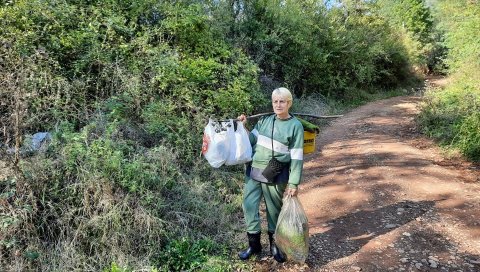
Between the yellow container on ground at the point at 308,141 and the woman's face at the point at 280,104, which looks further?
the yellow container on ground at the point at 308,141

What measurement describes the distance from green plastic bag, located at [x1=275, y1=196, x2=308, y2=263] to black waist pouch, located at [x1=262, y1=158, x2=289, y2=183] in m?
0.24

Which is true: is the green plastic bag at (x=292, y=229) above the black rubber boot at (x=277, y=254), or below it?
above

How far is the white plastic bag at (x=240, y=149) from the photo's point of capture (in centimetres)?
317

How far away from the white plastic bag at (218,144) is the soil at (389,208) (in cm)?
111

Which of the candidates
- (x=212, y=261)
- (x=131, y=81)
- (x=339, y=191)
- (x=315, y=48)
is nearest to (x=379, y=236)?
(x=339, y=191)

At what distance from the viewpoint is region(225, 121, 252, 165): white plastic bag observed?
3.17m

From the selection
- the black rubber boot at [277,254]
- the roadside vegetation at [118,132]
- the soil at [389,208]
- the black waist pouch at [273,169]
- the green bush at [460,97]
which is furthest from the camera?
the green bush at [460,97]

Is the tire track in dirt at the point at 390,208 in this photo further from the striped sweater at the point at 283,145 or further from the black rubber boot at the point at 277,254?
the striped sweater at the point at 283,145

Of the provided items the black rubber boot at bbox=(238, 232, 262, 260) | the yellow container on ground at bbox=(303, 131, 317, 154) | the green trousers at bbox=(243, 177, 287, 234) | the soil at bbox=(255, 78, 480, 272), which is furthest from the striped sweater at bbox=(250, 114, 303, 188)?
the soil at bbox=(255, 78, 480, 272)

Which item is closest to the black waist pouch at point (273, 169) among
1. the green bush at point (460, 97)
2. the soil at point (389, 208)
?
the soil at point (389, 208)

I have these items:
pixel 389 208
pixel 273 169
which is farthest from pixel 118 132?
pixel 389 208

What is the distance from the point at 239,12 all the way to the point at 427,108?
5.99m

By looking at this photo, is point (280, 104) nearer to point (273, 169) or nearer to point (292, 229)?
point (273, 169)

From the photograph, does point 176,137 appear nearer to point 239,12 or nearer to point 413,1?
point 239,12
